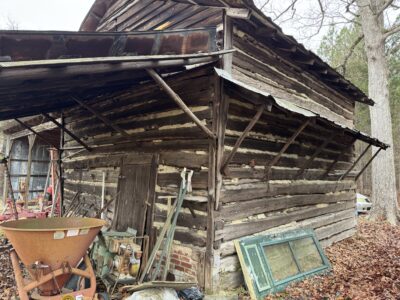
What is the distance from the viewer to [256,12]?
5.01m

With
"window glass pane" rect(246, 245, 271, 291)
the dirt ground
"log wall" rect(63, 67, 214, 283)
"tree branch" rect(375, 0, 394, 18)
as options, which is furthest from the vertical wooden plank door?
"tree branch" rect(375, 0, 394, 18)

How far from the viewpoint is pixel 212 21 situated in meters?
5.26

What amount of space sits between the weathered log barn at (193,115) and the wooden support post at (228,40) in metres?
0.02

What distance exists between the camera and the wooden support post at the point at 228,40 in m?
5.00

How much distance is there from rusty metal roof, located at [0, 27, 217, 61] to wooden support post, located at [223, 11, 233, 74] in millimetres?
563

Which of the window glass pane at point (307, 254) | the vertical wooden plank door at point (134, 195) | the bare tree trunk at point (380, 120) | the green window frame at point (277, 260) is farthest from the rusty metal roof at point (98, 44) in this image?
the bare tree trunk at point (380, 120)

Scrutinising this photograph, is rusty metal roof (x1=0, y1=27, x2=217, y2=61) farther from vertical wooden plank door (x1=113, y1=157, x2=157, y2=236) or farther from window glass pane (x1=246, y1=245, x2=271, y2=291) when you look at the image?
window glass pane (x1=246, y1=245, x2=271, y2=291)

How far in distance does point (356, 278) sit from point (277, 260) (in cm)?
126

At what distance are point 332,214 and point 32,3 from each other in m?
44.2

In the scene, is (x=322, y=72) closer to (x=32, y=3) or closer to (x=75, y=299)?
(x=75, y=299)

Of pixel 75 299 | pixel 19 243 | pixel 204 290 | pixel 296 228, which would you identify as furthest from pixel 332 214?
pixel 19 243

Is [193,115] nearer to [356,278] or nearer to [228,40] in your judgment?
[228,40]

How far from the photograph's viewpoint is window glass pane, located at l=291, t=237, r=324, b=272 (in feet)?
18.8

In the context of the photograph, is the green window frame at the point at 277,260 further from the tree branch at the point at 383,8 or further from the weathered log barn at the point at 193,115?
the tree branch at the point at 383,8
